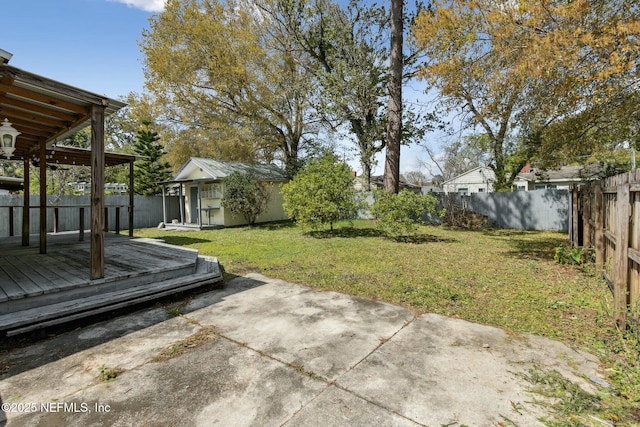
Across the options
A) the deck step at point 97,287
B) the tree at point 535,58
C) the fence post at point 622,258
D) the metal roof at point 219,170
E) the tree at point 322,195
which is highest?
the tree at point 535,58

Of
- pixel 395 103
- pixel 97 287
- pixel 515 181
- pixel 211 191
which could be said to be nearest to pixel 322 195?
pixel 395 103

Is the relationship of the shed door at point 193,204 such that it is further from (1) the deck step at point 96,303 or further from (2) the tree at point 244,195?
(1) the deck step at point 96,303

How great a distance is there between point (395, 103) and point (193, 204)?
10.9 meters

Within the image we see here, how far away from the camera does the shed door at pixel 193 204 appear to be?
50.8ft

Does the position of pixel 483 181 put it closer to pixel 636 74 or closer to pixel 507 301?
pixel 636 74

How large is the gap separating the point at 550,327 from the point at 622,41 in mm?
4595

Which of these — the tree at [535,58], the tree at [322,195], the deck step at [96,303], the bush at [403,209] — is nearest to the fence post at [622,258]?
the tree at [535,58]

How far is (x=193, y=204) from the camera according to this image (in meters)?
15.5

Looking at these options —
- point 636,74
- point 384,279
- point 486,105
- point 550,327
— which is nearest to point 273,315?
point 384,279

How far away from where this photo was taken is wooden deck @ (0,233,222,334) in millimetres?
3154

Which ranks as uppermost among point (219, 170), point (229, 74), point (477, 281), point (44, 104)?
point (229, 74)

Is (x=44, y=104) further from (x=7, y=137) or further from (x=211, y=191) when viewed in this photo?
(x=211, y=191)

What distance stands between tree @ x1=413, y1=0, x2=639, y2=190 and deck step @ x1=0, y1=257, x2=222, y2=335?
6.43 m

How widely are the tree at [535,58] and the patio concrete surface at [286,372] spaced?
4.78m
